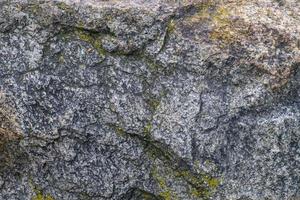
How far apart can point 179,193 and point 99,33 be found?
717mm

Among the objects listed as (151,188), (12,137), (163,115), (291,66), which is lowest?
(151,188)

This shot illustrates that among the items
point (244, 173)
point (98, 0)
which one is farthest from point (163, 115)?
point (98, 0)

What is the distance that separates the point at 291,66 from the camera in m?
2.09

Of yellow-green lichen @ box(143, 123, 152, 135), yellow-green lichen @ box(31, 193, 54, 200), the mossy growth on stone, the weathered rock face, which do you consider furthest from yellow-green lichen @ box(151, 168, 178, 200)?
the mossy growth on stone

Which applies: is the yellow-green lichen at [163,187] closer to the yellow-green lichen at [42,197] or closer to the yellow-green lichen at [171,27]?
the yellow-green lichen at [42,197]

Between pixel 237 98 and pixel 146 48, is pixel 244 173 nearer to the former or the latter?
pixel 237 98

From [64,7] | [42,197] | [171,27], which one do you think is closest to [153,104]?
[171,27]

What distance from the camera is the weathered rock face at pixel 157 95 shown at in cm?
212

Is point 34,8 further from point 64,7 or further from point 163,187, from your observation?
point 163,187

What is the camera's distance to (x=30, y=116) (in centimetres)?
224

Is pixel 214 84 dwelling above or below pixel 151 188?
above

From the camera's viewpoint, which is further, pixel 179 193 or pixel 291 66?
pixel 179 193

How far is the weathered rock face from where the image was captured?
2.12 metres

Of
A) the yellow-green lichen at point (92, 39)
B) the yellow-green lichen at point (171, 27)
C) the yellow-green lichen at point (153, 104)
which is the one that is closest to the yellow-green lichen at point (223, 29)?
the yellow-green lichen at point (171, 27)
